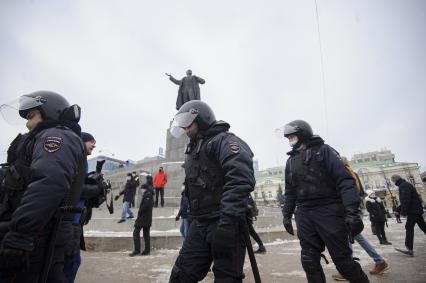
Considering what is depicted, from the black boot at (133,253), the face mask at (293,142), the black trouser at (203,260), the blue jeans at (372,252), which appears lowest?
the black boot at (133,253)

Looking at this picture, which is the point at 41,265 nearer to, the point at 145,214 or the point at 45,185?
the point at 45,185

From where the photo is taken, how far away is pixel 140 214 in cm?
652

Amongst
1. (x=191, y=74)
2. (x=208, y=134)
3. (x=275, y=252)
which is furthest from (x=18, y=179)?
(x=191, y=74)

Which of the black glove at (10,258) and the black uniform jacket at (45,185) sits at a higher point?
the black uniform jacket at (45,185)

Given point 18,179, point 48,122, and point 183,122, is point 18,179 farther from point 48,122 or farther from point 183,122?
point 183,122

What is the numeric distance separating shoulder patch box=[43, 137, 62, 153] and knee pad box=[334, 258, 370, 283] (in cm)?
283

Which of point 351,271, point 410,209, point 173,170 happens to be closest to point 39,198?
point 351,271

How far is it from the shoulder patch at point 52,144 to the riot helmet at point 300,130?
108 inches

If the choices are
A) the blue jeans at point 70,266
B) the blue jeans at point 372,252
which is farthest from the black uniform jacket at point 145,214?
the blue jeans at point 372,252

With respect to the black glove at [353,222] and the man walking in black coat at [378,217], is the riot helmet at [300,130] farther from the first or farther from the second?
the man walking in black coat at [378,217]

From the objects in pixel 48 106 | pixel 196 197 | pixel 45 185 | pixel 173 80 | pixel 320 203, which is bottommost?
pixel 320 203

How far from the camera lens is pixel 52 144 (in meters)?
1.82

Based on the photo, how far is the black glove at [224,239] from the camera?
197cm

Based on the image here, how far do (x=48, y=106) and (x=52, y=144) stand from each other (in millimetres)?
574
